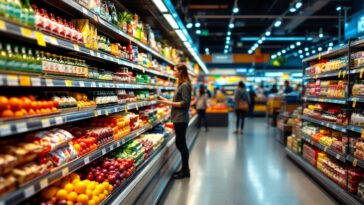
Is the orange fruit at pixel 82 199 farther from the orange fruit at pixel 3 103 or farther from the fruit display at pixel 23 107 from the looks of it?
the orange fruit at pixel 3 103

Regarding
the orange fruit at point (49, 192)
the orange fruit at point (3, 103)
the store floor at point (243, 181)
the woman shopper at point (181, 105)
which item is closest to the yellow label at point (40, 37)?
the orange fruit at point (3, 103)

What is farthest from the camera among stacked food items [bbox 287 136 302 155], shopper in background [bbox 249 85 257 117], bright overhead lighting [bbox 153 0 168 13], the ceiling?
shopper in background [bbox 249 85 257 117]

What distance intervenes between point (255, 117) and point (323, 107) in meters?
12.8

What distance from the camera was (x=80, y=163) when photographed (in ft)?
8.21

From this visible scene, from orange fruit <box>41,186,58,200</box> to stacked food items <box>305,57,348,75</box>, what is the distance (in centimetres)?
409

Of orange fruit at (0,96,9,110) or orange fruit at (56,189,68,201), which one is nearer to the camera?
orange fruit at (0,96,9,110)

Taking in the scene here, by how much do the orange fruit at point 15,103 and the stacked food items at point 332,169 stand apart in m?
4.04

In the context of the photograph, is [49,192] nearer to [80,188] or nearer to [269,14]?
[80,188]

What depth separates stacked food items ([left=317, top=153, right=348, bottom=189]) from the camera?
427 centimetres

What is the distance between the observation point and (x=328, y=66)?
204 inches

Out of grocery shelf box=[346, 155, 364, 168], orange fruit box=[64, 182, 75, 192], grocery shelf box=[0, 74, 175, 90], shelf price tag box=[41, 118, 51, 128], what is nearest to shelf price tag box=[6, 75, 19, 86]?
grocery shelf box=[0, 74, 175, 90]

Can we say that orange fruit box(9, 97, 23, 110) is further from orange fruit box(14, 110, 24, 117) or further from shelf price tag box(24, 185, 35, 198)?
shelf price tag box(24, 185, 35, 198)

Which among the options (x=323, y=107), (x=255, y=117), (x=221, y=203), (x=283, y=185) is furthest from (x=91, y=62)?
(x=255, y=117)

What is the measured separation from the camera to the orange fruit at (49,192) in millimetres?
2320
